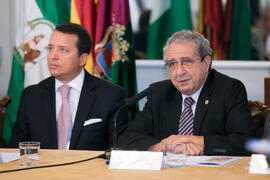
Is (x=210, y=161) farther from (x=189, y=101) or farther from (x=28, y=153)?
(x=28, y=153)

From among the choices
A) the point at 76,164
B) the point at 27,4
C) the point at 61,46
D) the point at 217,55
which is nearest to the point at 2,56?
the point at 27,4

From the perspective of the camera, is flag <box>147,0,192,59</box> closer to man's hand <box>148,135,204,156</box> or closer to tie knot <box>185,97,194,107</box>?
tie knot <box>185,97,194,107</box>

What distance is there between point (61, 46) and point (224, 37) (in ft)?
6.14

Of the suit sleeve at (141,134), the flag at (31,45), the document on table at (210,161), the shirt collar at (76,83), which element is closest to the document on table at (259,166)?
the document on table at (210,161)

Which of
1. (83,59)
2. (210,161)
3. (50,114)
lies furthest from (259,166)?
(83,59)

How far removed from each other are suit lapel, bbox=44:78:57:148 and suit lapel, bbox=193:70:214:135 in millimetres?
947

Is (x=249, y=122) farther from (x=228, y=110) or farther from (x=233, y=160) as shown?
(x=233, y=160)

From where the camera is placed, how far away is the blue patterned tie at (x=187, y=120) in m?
2.74

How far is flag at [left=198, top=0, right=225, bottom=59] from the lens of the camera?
14.5ft

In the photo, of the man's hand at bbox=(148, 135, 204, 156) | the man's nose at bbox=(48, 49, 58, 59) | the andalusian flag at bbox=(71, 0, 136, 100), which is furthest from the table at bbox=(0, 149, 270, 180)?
the andalusian flag at bbox=(71, 0, 136, 100)

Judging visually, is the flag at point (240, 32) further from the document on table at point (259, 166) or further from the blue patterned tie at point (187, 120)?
the document on table at point (259, 166)

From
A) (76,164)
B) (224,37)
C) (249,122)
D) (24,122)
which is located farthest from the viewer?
(224,37)

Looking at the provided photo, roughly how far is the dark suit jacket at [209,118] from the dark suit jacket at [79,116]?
0.92ft

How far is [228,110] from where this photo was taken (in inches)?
108
